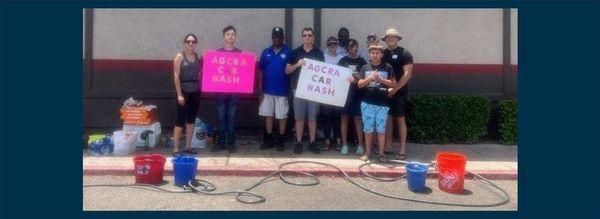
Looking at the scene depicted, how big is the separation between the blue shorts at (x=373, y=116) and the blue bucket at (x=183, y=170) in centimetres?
253

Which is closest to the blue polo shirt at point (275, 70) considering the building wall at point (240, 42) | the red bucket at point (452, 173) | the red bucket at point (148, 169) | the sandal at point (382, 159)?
the building wall at point (240, 42)

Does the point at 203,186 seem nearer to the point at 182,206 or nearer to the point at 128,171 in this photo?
the point at 182,206

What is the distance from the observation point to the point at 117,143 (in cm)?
783

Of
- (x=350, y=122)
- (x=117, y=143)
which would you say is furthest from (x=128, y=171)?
(x=350, y=122)

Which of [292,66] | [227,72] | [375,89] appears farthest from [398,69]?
[227,72]

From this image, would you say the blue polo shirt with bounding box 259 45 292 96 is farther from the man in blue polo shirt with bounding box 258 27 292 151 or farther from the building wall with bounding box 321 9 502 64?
the building wall with bounding box 321 9 502 64

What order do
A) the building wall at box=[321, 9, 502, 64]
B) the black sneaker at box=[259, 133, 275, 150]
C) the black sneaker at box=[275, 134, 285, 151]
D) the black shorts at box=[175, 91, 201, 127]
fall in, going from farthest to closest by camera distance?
the building wall at box=[321, 9, 502, 64] < the black sneaker at box=[259, 133, 275, 150] < the black sneaker at box=[275, 134, 285, 151] < the black shorts at box=[175, 91, 201, 127]

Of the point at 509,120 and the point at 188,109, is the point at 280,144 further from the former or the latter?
the point at 509,120

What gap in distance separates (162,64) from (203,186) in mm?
3646

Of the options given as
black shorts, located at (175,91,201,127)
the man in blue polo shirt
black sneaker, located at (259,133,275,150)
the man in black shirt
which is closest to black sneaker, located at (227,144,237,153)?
black sneaker, located at (259,133,275,150)

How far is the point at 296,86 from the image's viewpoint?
8.02 m

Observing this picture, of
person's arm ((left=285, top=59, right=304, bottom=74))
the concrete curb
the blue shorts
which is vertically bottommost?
the concrete curb

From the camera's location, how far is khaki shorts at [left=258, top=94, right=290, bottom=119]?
8.03 metres

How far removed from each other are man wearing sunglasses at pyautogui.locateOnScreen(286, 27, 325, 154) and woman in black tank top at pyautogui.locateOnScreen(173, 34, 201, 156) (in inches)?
55.4
